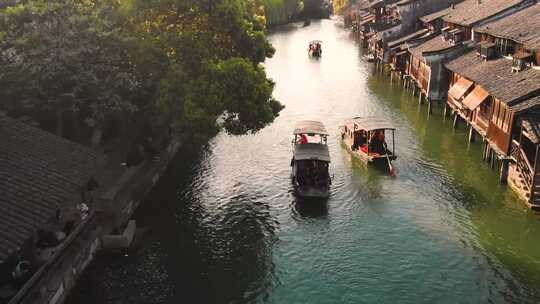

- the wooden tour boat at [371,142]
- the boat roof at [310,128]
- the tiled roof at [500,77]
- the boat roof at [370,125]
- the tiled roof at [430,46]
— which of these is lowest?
the wooden tour boat at [371,142]

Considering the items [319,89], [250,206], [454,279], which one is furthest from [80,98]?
[319,89]

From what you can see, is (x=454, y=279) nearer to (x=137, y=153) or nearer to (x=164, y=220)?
(x=164, y=220)

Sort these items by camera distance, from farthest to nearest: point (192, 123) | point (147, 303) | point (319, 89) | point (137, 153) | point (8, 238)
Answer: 1. point (319, 89)
2. point (137, 153)
3. point (192, 123)
4. point (147, 303)
5. point (8, 238)

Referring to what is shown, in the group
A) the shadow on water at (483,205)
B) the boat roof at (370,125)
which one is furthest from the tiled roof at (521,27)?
the boat roof at (370,125)

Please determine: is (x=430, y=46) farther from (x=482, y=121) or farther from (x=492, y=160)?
(x=492, y=160)

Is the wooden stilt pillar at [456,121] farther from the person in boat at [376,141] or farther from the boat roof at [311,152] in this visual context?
the boat roof at [311,152]

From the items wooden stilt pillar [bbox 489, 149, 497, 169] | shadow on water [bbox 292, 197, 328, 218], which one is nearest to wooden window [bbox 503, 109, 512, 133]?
wooden stilt pillar [bbox 489, 149, 497, 169]
